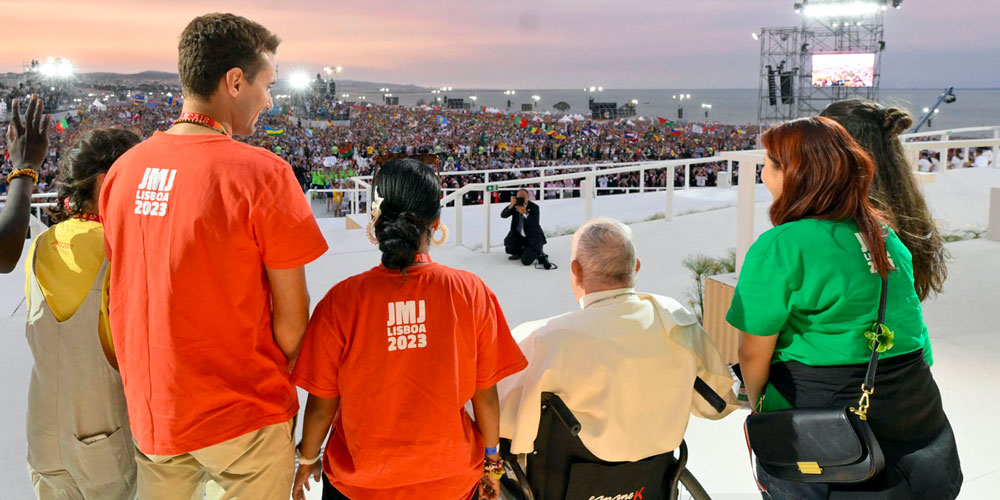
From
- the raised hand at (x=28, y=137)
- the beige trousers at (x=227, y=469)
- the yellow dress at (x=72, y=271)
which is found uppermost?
the raised hand at (x=28, y=137)

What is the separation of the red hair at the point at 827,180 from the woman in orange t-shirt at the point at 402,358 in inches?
31.5

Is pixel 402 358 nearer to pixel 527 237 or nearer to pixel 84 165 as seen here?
pixel 84 165

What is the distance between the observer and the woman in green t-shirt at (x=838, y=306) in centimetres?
179

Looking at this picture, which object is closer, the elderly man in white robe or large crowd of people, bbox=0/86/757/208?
the elderly man in white robe

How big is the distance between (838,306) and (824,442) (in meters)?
0.33

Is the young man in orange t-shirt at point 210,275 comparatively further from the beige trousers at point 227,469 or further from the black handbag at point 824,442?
the black handbag at point 824,442

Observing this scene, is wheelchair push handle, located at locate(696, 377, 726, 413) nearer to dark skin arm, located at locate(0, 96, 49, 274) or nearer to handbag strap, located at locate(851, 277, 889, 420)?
handbag strap, located at locate(851, 277, 889, 420)

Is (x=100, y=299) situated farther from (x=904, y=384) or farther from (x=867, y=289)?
(x=904, y=384)

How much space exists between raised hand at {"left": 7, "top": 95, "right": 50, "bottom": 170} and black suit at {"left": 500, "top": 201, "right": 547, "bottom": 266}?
573 cm

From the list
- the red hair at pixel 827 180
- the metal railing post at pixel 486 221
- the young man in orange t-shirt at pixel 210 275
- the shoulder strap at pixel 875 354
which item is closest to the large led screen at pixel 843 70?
the metal railing post at pixel 486 221

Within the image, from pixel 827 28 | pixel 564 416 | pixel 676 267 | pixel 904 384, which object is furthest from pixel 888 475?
pixel 827 28

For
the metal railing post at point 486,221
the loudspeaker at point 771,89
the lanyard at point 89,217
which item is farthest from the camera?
the loudspeaker at point 771,89

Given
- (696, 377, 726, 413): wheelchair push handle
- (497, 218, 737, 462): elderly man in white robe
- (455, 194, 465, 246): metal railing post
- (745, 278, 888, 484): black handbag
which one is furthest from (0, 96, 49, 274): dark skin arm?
(455, 194, 465, 246): metal railing post

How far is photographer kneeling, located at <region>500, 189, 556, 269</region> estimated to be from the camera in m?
7.62
